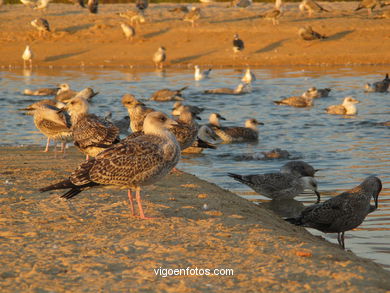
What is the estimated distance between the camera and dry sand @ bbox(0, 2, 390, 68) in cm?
3425

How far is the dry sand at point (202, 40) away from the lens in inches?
1348

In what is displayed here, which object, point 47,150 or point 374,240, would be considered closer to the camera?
point 374,240

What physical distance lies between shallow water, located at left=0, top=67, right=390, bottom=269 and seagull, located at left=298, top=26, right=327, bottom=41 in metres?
2.54

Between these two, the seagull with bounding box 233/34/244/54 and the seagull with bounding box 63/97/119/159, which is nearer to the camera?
the seagull with bounding box 63/97/119/159

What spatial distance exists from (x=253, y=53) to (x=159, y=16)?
330 inches

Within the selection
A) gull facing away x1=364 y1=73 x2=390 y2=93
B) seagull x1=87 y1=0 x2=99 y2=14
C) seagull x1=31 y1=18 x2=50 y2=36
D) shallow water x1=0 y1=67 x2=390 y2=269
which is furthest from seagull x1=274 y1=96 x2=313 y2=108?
seagull x1=87 y1=0 x2=99 y2=14

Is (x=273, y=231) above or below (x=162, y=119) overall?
below

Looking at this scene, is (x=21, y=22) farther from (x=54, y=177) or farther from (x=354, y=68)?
(x=54, y=177)

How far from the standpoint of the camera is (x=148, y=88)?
88.8ft

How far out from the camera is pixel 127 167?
7512mm

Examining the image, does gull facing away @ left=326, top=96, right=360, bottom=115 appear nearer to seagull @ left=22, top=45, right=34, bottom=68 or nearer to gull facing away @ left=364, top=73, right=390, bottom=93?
gull facing away @ left=364, top=73, right=390, bottom=93

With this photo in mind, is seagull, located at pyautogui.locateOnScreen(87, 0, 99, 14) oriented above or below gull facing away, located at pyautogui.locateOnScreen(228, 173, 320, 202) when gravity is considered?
above

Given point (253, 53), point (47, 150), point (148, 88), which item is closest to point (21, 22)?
point (253, 53)

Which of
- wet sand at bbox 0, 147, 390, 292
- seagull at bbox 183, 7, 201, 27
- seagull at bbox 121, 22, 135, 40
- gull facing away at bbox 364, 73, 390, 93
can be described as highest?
seagull at bbox 183, 7, 201, 27
